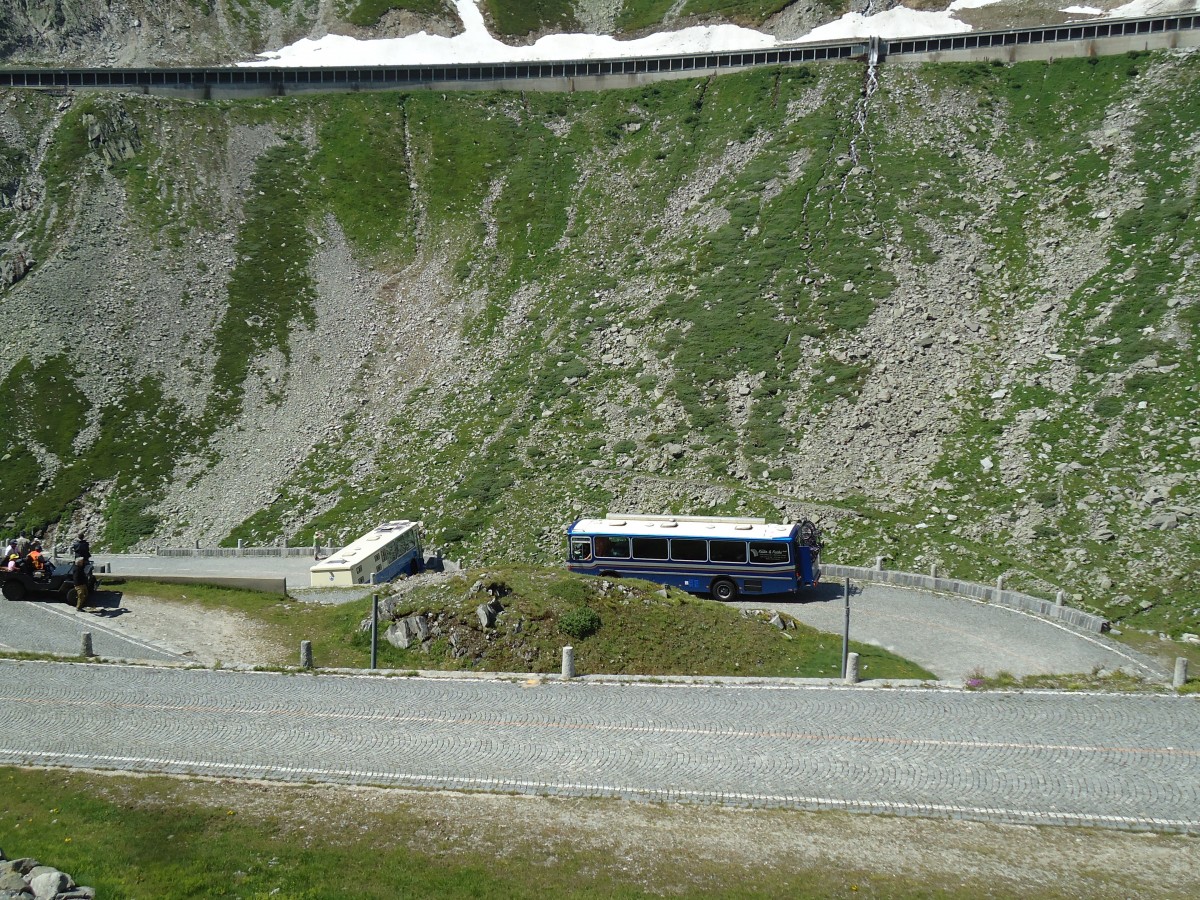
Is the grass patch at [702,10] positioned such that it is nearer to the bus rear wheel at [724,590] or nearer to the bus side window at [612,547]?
the bus side window at [612,547]

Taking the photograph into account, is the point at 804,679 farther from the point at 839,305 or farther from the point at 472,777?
the point at 839,305

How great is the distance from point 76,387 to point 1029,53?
81022 millimetres

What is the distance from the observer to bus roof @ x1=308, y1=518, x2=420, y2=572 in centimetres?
4003

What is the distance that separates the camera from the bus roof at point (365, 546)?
40.0 meters

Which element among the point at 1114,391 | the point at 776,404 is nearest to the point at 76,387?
the point at 776,404

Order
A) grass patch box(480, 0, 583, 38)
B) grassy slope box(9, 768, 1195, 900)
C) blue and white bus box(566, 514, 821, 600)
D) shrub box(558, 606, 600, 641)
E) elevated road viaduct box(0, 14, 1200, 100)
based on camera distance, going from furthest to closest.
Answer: grass patch box(480, 0, 583, 38) → elevated road viaduct box(0, 14, 1200, 100) → blue and white bus box(566, 514, 821, 600) → shrub box(558, 606, 600, 641) → grassy slope box(9, 768, 1195, 900)

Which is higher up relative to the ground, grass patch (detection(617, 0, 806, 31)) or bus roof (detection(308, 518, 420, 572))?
grass patch (detection(617, 0, 806, 31))

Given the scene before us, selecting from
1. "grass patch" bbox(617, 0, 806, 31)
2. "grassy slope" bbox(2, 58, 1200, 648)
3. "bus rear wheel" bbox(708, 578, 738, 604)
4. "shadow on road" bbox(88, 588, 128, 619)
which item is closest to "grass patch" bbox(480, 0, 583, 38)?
"grass patch" bbox(617, 0, 806, 31)

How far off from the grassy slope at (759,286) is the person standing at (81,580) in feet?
55.3

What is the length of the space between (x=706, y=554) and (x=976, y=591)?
1158 cm

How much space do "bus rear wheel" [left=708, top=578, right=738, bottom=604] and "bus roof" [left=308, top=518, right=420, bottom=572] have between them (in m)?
16.2

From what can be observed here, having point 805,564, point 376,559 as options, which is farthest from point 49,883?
point 805,564

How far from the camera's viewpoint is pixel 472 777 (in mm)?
20203

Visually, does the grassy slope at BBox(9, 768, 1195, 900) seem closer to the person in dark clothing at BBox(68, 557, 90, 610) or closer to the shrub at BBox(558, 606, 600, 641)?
the shrub at BBox(558, 606, 600, 641)
